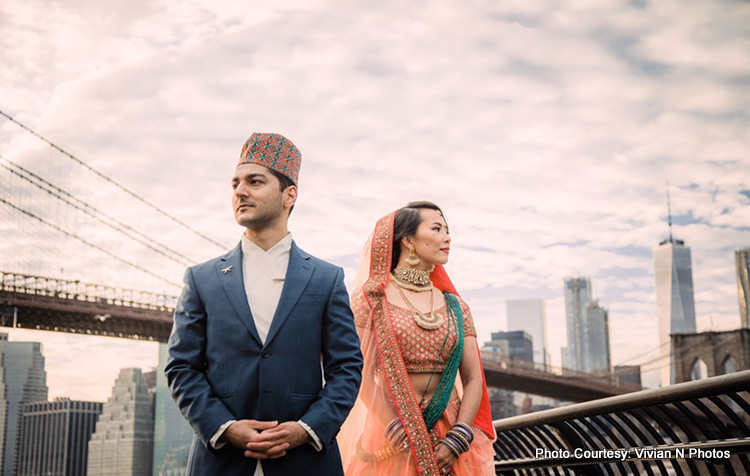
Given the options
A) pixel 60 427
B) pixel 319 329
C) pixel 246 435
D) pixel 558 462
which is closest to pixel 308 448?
pixel 246 435

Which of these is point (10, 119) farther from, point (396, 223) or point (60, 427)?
point (396, 223)

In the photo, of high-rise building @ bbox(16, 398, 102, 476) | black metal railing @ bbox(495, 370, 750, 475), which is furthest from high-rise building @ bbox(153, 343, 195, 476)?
black metal railing @ bbox(495, 370, 750, 475)

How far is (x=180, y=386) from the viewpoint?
1.63m

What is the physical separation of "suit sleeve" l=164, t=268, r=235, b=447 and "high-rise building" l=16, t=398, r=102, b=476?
87.4 feet

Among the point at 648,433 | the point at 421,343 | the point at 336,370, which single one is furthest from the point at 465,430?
the point at 336,370

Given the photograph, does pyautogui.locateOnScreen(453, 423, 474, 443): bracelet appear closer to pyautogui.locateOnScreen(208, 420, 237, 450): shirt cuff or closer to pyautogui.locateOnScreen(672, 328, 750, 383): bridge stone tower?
pyautogui.locateOnScreen(208, 420, 237, 450): shirt cuff

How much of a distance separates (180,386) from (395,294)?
1024 mm

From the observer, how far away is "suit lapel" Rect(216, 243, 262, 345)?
1706 millimetres

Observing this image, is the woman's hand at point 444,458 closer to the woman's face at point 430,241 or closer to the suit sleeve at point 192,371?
the woman's face at point 430,241

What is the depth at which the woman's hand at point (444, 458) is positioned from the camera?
214 cm

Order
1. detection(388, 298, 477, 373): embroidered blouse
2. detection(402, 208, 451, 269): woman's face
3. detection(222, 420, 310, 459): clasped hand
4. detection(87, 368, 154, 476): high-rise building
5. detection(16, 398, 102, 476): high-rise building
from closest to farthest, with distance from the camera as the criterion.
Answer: detection(222, 420, 310, 459): clasped hand
detection(388, 298, 477, 373): embroidered blouse
detection(402, 208, 451, 269): woman's face
detection(87, 368, 154, 476): high-rise building
detection(16, 398, 102, 476): high-rise building

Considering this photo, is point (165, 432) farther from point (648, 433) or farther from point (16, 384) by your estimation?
point (648, 433)

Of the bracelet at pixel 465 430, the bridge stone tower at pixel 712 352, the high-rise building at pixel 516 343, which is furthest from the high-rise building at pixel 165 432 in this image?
the high-rise building at pixel 516 343

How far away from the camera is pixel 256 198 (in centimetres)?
183
